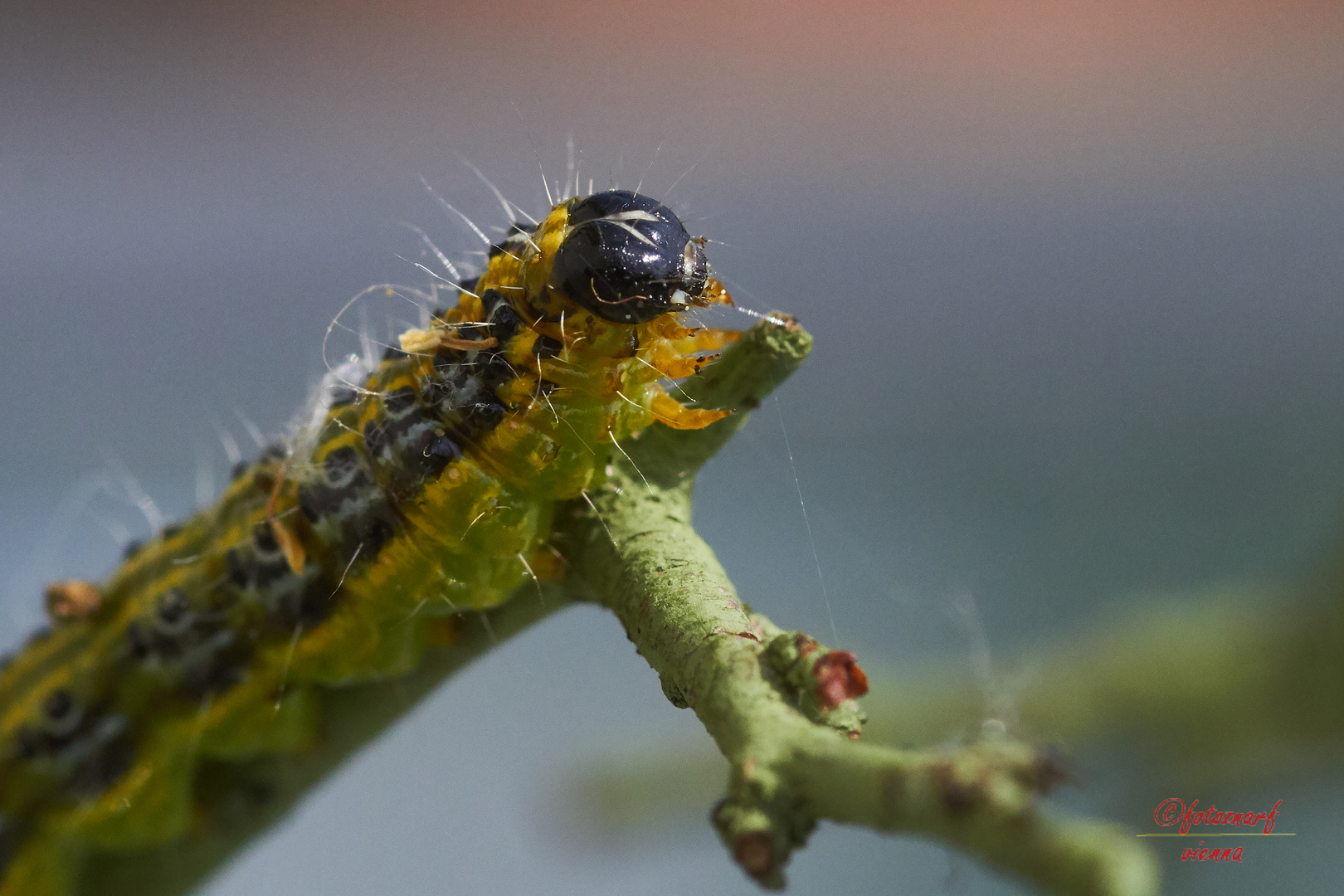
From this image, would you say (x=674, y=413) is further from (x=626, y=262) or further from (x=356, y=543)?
(x=356, y=543)

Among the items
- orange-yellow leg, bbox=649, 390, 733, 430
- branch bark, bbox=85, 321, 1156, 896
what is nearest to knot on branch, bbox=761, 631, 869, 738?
branch bark, bbox=85, 321, 1156, 896

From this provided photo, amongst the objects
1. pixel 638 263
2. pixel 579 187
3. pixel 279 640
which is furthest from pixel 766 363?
pixel 279 640

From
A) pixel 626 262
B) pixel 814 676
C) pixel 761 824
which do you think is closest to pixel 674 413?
pixel 626 262

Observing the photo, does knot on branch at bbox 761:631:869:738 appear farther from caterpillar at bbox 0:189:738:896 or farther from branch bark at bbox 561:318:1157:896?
caterpillar at bbox 0:189:738:896

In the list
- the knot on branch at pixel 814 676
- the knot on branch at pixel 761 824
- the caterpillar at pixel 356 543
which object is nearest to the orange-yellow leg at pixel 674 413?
the caterpillar at pixel 356 543

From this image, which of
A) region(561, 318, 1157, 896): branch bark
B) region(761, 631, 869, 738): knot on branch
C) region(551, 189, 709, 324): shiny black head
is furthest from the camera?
region(551, 189, 709, 324): shiny black head

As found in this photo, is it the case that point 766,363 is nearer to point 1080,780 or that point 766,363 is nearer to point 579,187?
point 579,187
